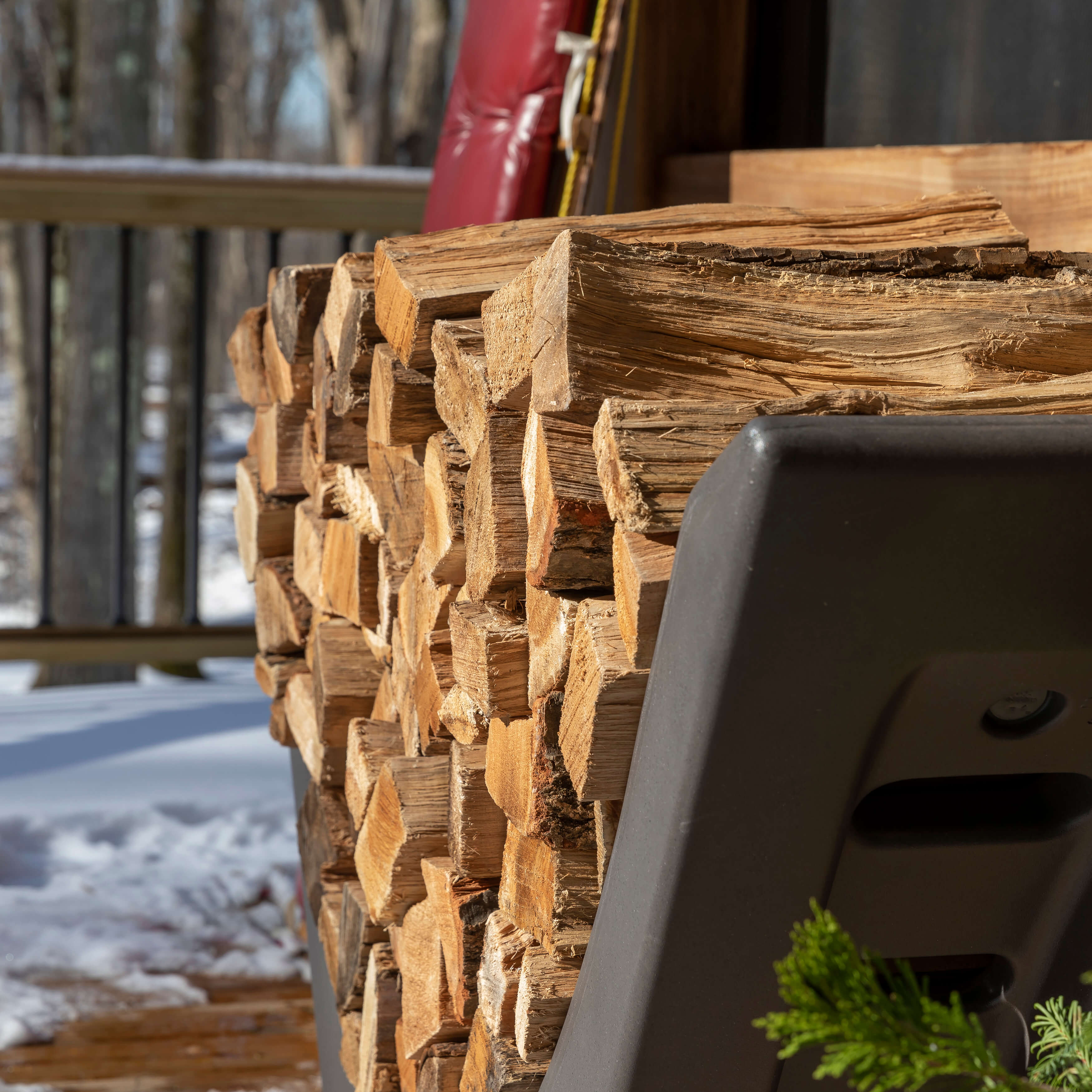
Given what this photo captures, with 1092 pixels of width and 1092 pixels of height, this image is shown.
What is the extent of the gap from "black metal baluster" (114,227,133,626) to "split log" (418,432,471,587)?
7.29 ft

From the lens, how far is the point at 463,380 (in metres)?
1.16

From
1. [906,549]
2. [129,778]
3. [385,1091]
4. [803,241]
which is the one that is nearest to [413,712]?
[385,1091]

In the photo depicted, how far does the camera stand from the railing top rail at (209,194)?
9.79 ft

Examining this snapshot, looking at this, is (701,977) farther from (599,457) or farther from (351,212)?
(351,212)

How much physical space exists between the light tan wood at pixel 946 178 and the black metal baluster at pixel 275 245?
1439 mm

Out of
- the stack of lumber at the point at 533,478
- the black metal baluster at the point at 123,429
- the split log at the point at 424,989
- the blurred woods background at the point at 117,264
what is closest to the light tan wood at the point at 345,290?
the stack of lumber at the point at 533,478

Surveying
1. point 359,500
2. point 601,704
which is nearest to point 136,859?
point 359,500

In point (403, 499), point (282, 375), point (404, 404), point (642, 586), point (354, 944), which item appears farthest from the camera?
point (282, 375)

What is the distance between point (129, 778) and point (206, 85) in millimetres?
4085

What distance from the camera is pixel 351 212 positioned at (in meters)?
3.14

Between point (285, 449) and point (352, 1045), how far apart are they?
88 cm

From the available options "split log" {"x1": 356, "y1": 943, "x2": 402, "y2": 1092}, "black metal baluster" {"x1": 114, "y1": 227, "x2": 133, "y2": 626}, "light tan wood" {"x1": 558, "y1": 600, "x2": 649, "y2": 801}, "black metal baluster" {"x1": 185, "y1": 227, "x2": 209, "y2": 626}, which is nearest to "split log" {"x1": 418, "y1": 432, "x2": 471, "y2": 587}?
"light tan wood" {"x1": 558, "y1": 600, "x2": 649, "y2": 801}

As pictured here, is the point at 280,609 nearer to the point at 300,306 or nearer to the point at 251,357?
the point at 251,357

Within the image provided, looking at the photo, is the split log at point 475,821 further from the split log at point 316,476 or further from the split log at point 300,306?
the split log at point 300,306
